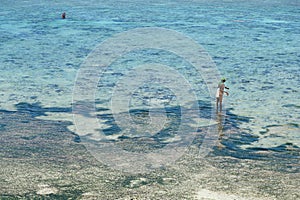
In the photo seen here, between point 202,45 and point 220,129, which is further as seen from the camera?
point 202,45

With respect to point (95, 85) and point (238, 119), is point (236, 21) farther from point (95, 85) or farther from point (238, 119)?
point (238, 119)

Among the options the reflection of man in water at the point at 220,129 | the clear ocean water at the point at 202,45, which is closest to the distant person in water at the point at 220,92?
the reflection of man in water at the point at 220,129

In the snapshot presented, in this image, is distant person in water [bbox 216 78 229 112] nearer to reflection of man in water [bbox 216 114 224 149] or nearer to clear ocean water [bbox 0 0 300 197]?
reflection of man in water [bbox 216 114 224 149]

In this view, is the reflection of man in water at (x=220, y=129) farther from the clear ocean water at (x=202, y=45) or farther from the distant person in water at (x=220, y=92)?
the distant person in water at (x=220, y=92)

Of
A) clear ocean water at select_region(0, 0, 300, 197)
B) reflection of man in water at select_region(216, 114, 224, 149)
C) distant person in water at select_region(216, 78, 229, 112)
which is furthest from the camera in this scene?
clear ocean water at select_region(0, 0, 300, 197)

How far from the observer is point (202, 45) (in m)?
24.0

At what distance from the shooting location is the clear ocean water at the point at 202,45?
14.3 meters

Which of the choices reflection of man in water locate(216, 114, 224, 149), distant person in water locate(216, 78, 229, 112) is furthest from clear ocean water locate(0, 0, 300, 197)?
distant person in water locate(216, 78, 229, 112)

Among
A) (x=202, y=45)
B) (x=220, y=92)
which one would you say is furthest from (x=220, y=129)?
(x=202, y=45)

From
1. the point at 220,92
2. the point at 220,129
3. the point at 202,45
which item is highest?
the point at 220,92

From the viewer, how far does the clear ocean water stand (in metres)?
14.3

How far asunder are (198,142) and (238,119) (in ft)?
6.89

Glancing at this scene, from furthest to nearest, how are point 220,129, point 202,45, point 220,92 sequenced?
Answer: point 202,45, point 220,92, point 220,129

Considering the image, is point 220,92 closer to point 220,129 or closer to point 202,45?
point 220,129
